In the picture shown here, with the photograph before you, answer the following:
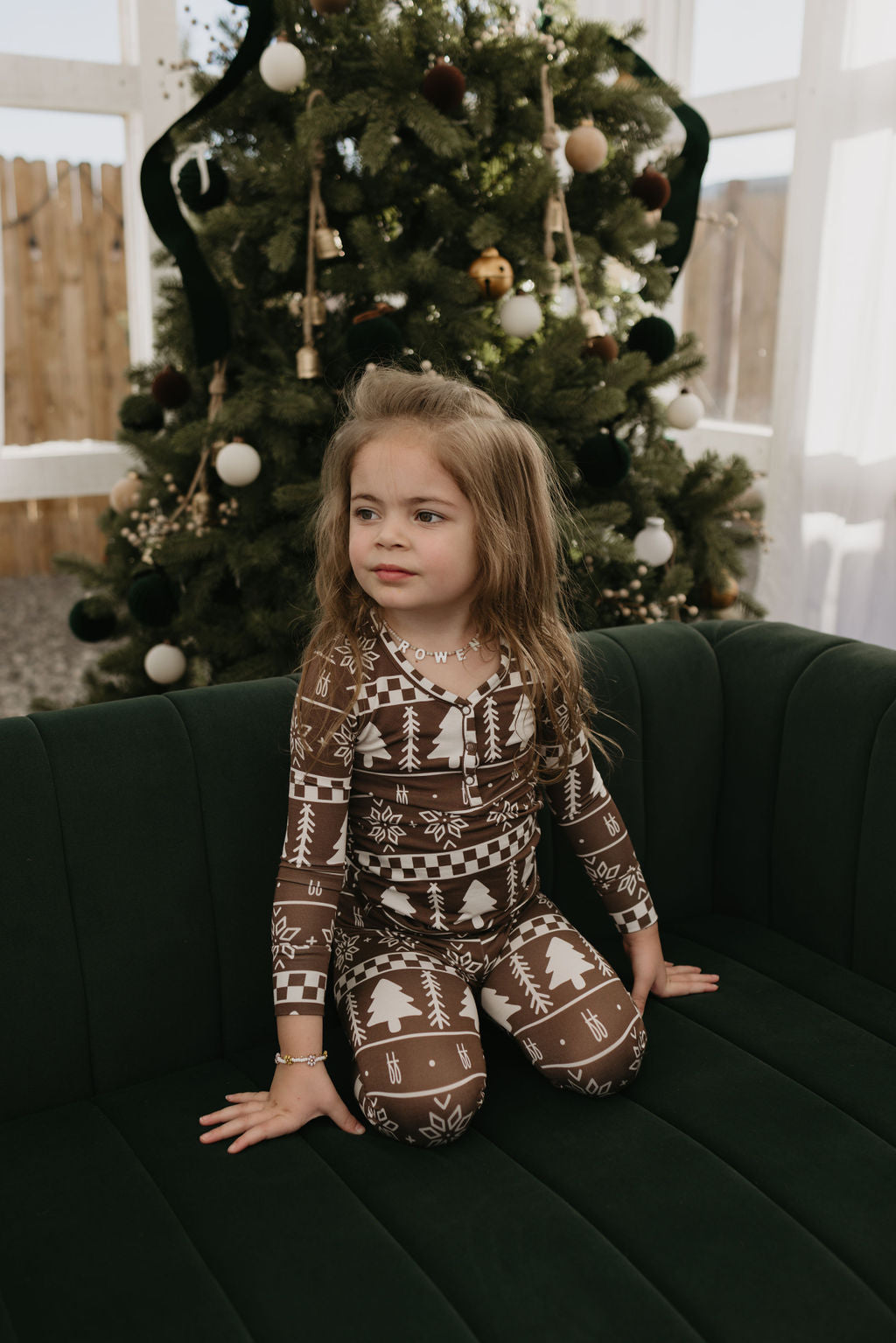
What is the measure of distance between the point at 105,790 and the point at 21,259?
9.51 feet

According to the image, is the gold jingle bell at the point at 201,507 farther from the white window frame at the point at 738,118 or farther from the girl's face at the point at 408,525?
the white window frame at the point at 738,118

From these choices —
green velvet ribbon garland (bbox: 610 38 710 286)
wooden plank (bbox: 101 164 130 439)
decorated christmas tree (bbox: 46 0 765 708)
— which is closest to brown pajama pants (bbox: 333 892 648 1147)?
decorated christmas tree (bbox: 46 0 765 708)

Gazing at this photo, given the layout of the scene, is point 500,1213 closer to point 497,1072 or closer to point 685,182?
point 497,1072

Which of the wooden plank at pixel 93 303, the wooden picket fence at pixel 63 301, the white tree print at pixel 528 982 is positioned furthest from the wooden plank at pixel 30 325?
the white tree print at pixel 528 982

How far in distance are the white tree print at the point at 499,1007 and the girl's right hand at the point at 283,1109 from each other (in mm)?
199

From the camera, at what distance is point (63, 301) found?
3.65m

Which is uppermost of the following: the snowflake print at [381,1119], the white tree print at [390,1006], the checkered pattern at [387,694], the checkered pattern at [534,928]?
the checkered pattern at [387,694]

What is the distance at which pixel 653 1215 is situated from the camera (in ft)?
3.33

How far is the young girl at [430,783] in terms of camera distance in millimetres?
1188

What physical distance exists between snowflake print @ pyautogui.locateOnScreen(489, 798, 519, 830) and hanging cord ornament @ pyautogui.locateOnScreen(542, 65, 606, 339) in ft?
3.43

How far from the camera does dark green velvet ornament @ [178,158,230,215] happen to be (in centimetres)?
206

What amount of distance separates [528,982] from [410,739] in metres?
0.30

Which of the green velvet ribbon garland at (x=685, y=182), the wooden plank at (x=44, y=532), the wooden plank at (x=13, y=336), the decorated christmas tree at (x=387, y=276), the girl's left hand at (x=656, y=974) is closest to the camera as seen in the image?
the girl's left hand at (x=656, y=974)

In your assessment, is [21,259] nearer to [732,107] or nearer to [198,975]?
[732,107]
